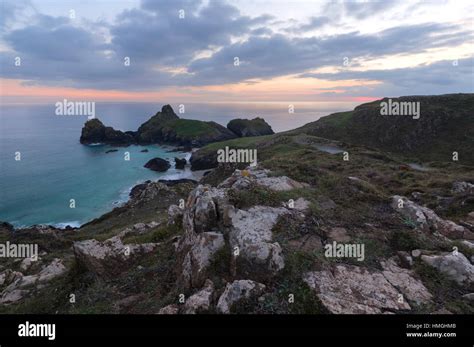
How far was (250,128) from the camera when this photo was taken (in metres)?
155

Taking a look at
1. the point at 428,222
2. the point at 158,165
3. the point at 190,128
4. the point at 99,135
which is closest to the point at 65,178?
the point at 158,165

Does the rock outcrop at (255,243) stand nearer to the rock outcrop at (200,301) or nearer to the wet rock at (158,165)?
the rock outcrop at (200,301)

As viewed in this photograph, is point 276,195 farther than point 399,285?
Yes

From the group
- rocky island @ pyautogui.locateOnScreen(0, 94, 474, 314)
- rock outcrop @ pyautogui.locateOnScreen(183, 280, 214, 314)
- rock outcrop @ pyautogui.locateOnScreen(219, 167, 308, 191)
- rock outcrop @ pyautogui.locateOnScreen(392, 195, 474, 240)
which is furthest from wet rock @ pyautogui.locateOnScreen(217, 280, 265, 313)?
rock outcrop @ pyautogui.locateOnScreen(392, 195, 474, 240)

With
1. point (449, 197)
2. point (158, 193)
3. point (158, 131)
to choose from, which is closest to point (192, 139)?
point (158, 131)

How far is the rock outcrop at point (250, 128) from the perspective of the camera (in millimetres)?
153750

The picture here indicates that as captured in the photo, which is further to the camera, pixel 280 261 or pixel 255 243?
pixel 255 243

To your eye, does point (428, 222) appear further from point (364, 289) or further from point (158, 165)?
point (158, 165)

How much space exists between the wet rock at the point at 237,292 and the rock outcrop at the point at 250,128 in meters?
146

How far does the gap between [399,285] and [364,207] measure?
646 centimetres

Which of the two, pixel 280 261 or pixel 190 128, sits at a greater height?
pixel 190 128

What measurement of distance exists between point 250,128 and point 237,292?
149 m
